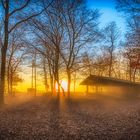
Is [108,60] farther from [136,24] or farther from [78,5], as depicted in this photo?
[136,24]

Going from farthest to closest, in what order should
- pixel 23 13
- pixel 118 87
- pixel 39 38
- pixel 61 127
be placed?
pixel 118 87
pixel 39 38
pixel 23 13
pixel 61 127

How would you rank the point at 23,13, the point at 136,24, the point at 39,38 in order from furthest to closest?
the point at 39,38
the point at 23,13
the point at 136,24

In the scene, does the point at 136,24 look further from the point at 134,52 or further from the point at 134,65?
the point at 134,65

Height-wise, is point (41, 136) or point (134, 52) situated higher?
point (134, 52)

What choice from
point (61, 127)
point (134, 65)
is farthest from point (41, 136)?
point (134, 65)

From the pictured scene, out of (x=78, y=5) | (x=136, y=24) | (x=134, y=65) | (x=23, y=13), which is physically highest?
(x=78, y=5)

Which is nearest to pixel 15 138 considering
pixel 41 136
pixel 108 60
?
pixel 41 136

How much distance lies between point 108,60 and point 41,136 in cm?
3232

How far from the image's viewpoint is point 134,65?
27.6m

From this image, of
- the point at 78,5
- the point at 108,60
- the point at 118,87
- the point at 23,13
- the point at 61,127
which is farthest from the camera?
the point at 108,60

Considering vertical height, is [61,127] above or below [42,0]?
below

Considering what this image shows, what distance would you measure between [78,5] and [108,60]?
1659 centimetres

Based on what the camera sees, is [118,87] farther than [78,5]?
Yes

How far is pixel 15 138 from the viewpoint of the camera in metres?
7.75
